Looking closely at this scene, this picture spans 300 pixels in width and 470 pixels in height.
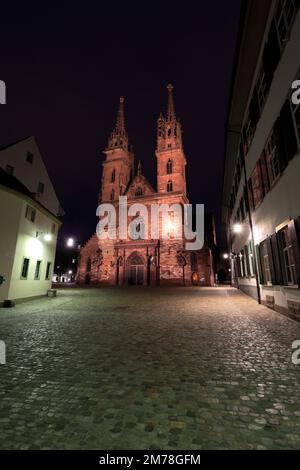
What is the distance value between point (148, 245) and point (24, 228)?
2598 cm

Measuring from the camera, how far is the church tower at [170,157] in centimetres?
4196

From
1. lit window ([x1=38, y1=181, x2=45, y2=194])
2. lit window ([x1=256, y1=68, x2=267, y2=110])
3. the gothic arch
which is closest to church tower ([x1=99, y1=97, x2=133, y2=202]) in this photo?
the gothic arch

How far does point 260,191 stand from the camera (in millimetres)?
10781

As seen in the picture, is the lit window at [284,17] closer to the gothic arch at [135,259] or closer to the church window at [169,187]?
the gothic arch at [135,259]

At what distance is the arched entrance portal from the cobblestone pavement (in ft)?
106

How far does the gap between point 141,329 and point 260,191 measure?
831cm

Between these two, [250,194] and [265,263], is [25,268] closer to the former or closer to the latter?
[265,263]

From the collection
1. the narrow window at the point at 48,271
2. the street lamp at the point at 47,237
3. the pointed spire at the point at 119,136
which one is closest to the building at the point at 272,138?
the street lamp at the point at 47,237

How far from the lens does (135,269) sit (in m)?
39.2

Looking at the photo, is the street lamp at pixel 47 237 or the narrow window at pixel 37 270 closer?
the narrow window at pixel 37 270

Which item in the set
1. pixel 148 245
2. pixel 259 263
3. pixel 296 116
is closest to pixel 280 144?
pixel 296 116

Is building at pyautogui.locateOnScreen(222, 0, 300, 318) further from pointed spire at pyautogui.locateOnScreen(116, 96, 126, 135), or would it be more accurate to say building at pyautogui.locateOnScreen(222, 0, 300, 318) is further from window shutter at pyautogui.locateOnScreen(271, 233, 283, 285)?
pointed spire at pyautogui.locateOnScreen(116, 96, 126, 135)

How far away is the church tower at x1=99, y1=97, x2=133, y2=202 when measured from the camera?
4553cm
